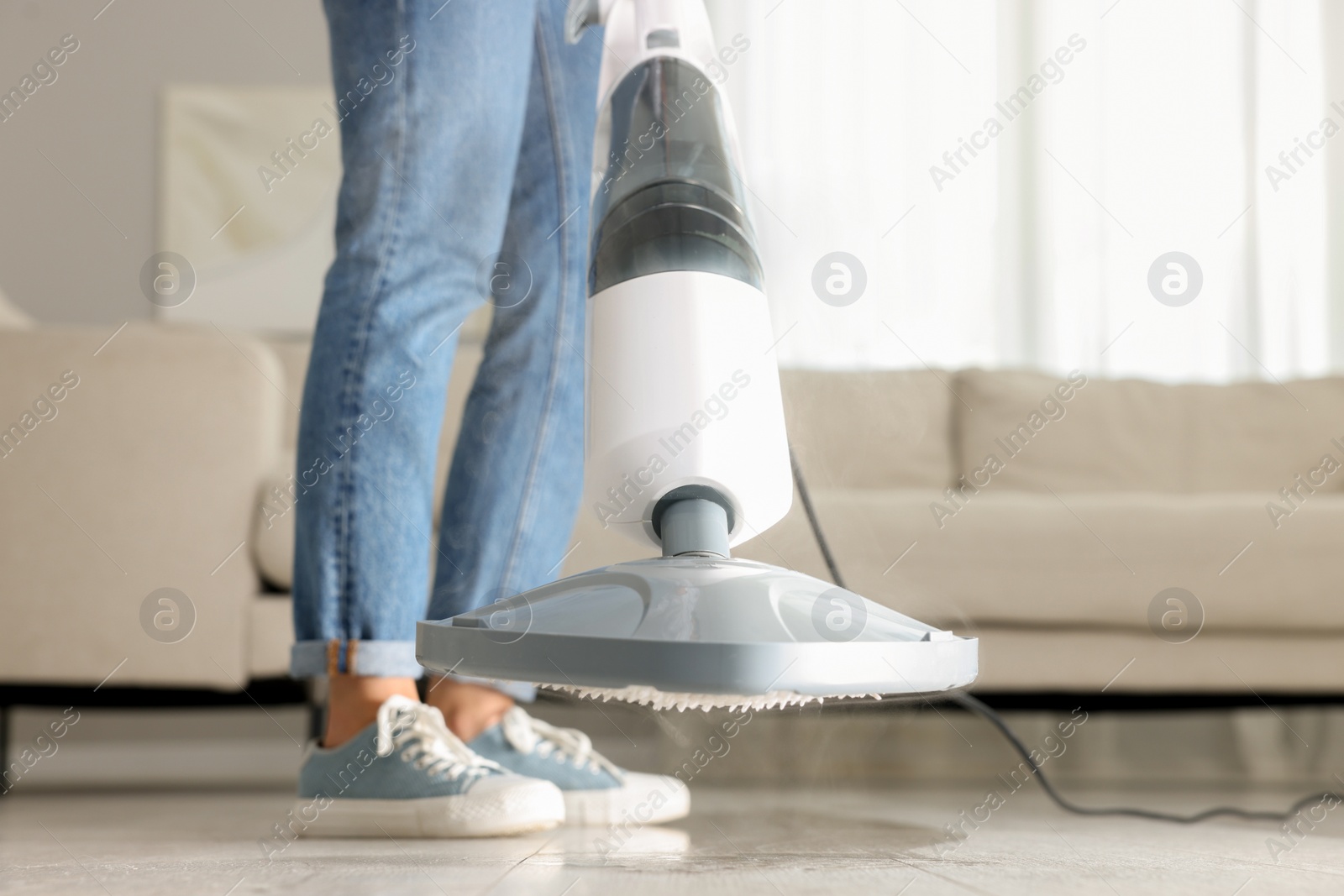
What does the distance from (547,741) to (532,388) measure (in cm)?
24

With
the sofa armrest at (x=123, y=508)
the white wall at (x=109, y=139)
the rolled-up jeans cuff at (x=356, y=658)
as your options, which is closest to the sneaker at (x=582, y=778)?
the rolled-up jeans cuff at (x=356, y=658)

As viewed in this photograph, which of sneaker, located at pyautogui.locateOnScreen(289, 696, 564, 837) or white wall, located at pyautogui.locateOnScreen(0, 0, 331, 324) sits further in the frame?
white wall, located at pyautogui.locateOnScreen(0, 0, 331, 324)

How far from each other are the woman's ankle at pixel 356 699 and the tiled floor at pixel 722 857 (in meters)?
0.07

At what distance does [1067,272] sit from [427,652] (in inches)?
100

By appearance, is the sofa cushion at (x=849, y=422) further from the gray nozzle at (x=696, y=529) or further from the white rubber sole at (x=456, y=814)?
the white rubber sole at (x=456, y=814)

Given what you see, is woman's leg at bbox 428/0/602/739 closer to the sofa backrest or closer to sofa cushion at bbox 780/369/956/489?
sofa cushion at bbox 780/369/956/489

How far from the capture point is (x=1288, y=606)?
115 centimetres

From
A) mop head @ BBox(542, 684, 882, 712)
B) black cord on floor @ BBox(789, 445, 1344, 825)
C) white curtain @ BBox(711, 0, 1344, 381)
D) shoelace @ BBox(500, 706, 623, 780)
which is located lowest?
black cord on floor @ BBox(789, 445, 1344, 825)

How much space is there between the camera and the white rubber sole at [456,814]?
1.90ft

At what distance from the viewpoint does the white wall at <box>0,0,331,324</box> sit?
275 cm

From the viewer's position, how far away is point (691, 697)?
0.42 metres

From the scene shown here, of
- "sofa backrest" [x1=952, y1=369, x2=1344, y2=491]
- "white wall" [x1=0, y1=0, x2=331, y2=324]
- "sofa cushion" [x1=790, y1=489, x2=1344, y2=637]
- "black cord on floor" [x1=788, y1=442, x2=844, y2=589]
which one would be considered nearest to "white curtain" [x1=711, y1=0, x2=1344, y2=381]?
"sofa backrest" [x1=952, y1=369, x2=1344, y2=491]

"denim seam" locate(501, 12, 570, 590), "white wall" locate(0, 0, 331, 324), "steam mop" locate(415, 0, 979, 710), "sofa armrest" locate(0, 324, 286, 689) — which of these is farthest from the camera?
"white wall" locate(0, 0, 331, 324)

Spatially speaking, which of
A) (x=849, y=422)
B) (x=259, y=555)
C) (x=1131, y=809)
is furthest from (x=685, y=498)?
(x=259, y=555)
